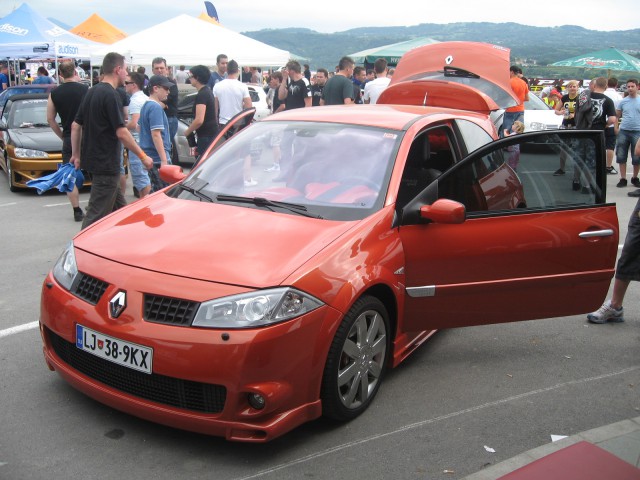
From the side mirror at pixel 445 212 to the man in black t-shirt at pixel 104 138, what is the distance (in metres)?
3.81

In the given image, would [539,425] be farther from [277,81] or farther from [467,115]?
[277,81]

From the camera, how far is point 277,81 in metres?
18.1

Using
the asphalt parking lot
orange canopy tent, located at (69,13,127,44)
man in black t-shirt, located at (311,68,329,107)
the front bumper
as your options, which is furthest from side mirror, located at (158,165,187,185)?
orange canopy tent, located at (69,13,127,44)

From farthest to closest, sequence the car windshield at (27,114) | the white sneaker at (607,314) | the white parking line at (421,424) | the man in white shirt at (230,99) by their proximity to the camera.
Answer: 1. the car windshield at (27,114)
2. the man in white shirt at (230,99)
3. the white sneaker at (607,314)
4. the white parking line at (421,424)

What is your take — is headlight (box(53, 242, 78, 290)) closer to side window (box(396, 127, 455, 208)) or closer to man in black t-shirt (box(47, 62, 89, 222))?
side window (box(396, 127, 455, 208))

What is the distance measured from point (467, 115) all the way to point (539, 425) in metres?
2.53

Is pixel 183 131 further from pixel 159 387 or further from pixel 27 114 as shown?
pixel 159 387

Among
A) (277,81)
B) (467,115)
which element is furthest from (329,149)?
(277,81)

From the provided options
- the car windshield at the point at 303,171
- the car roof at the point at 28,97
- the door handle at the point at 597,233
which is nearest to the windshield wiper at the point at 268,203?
the car windshield at the point at 303,171

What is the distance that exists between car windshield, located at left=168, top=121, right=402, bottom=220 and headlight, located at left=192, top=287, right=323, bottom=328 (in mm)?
840

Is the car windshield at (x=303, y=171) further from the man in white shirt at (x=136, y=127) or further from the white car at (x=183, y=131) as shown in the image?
the white car at (x=183, y=131)

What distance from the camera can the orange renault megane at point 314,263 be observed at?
133 inches

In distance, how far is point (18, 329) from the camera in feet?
17.1

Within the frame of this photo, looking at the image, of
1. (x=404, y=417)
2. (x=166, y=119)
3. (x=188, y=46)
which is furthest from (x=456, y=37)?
(x=404, y=417)
